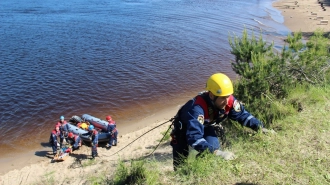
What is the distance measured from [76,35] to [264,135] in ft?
70.9

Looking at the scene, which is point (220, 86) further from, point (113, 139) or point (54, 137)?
point (54, 137)

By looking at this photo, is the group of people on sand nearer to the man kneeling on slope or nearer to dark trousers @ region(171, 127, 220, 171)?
dark trousers @ region(171, 127, 220, 171)

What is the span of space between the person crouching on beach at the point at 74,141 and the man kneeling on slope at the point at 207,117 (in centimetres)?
693

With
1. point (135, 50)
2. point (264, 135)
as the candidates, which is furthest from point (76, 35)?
point (264, 135)

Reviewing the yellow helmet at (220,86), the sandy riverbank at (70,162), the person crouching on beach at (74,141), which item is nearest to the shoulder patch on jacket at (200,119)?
the yellow helmet at (220,86)

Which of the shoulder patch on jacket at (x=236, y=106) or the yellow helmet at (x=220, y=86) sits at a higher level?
the yellow helmet at (x=220, y=86)

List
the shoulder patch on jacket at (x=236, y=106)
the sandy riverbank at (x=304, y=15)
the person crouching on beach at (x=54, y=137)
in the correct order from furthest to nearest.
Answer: the sandy riverbank at (x=304, y=15) → the person crouching on beach at (x=54, y=137) → the shoulder patch on jacket at (x=236, y=106)

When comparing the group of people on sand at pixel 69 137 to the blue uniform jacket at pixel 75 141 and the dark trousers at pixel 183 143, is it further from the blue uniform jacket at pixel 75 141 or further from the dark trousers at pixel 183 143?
the dark trousers at pixel 183 143

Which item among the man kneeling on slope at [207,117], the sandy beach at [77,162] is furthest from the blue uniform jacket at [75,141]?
the man kneeling on slope at [207,117]

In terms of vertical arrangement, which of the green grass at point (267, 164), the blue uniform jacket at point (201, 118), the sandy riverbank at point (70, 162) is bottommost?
the sandy riverbank at point (70, 162)

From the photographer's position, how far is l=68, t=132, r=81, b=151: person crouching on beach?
35.4 ft

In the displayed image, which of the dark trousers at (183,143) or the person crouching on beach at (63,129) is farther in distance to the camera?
the person crouching on beach at (63,129)

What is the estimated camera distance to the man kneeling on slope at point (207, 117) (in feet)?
13.1

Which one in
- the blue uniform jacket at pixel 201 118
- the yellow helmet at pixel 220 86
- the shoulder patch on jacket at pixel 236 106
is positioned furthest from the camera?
the shoulder patch on jacket at pixel 236 106
